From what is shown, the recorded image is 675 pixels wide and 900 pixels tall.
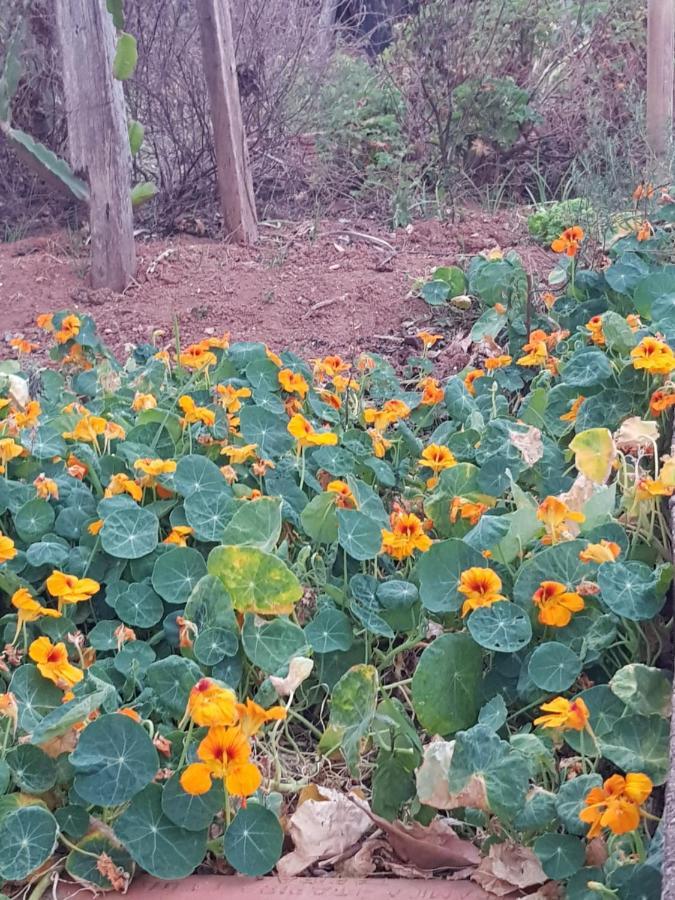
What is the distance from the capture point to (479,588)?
172 cm

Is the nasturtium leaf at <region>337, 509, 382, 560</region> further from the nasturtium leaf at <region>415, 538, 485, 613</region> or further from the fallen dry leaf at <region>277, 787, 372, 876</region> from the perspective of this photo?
the fallen dry leaf at <region>277, 787, 372, 876</region>

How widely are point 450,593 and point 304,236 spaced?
10.6 ft

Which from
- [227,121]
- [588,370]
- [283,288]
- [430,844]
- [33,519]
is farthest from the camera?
[227,121]

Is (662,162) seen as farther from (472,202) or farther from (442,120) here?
(442,120)

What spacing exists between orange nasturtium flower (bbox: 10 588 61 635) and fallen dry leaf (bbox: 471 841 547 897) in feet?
2.74

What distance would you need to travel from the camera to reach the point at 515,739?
152 centimetres

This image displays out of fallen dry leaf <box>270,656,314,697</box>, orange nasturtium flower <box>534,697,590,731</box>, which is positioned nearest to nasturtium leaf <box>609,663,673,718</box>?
orange nasturtium flower <box>534,697,590,731</box>

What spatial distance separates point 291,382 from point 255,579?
3.14ft

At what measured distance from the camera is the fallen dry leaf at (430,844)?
1518mm

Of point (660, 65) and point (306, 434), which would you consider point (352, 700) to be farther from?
point (660, 65)

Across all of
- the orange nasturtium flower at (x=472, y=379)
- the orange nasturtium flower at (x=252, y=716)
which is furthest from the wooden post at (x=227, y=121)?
the orange nasturtium flower at (x=252, y=716)

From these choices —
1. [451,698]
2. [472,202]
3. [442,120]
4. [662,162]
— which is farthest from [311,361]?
[442,120]

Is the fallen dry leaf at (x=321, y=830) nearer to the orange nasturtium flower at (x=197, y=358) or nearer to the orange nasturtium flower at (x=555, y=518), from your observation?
the orange nasturtium flower at (x=555, y=518)

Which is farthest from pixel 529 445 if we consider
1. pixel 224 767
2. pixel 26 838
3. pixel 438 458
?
pixel 26 838
